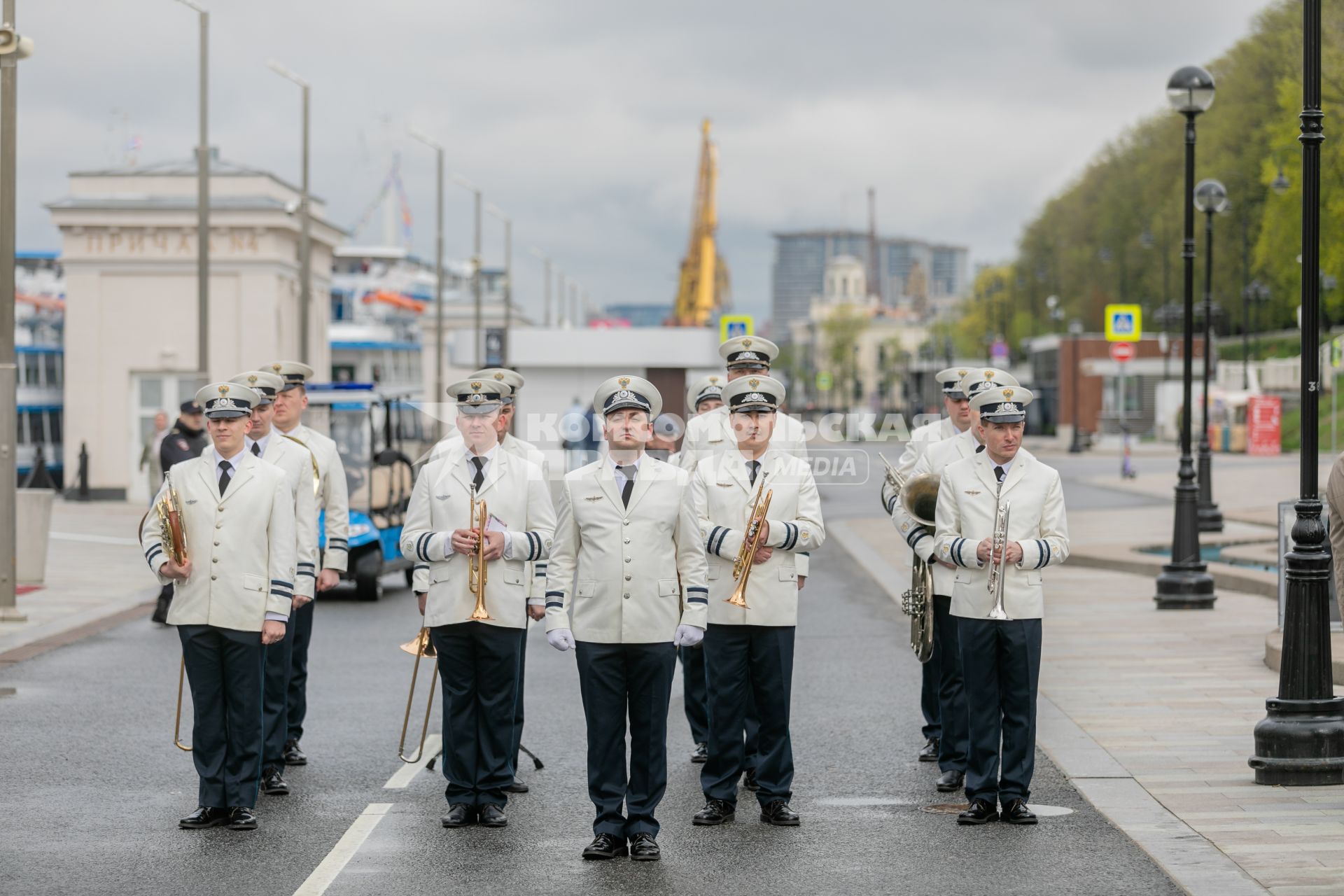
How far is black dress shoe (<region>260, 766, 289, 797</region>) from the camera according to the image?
344 inches

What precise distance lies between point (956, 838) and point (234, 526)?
3580mm

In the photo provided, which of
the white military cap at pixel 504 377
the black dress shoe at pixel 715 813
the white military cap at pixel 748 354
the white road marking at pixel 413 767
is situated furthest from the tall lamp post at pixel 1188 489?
the black dress shoe at pixel 715 813

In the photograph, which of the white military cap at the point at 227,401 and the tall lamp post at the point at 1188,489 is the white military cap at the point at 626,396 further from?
the tall lamp post at the point at 1188,489

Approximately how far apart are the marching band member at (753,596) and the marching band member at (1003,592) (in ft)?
2.34

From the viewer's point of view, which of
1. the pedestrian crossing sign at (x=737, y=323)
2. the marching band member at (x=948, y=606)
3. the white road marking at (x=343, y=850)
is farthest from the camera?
the pedestrian crossing sign at (x=737, y=323)

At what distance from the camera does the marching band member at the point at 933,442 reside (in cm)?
938

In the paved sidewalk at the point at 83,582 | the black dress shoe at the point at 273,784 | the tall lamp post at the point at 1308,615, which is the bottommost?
the paved sidewalk at the point at 83,582

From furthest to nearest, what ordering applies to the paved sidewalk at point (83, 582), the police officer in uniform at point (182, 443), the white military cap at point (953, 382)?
the paved sidewalk at point (83, 582), the police officer in uniform at point (182, 443), the white military cap at point (953, 382)

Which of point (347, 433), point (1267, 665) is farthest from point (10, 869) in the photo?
point (347, 433)

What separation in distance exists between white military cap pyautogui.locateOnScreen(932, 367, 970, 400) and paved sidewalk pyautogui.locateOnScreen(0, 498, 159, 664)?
829cm

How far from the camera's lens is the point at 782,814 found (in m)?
7.98

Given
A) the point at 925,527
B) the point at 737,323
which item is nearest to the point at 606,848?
the point at 925,527

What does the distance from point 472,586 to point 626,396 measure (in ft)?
3.87

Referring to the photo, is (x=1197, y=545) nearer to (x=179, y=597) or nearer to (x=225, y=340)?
(x=179, y=597)
